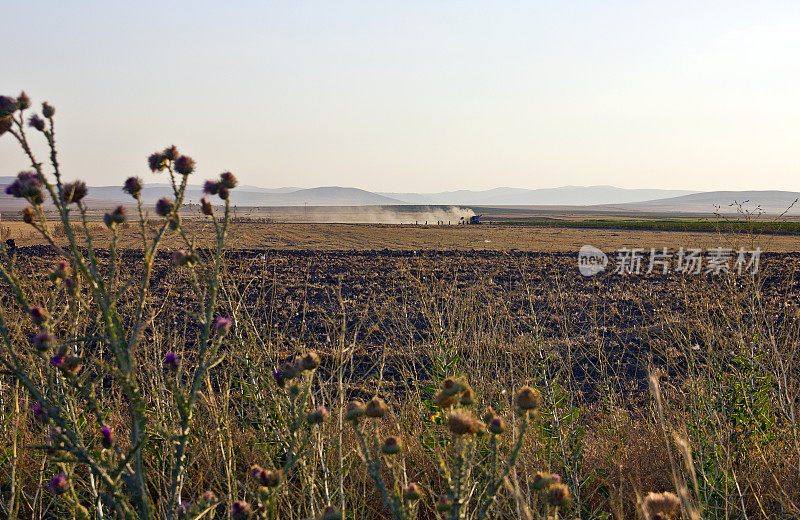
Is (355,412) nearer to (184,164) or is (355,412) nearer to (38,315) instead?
(38,315)

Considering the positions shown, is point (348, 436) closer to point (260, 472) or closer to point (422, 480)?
point (422, 480)

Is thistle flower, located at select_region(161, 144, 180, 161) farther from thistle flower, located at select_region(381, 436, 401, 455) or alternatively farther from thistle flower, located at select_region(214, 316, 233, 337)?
thistle flower, located at select_region(381, 436, 401, 455)

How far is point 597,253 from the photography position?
2025 cm

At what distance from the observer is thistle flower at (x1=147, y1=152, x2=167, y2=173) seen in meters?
1.61

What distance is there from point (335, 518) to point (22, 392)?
3395 mm

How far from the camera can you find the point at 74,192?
54.9 inches

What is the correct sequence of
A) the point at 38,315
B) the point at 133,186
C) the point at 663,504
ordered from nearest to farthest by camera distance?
the point at 663,504, the point at 38,315, the point at 133,186

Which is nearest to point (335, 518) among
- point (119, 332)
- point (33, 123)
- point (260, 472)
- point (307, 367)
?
point (260, 472)

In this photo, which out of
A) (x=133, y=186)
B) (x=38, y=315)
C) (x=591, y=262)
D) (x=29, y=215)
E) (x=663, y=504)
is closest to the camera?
(x=663, y=504)

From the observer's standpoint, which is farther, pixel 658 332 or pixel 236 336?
pixel 658 332

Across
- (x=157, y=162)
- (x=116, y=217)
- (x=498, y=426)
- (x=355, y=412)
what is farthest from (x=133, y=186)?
(x=498, y=426)

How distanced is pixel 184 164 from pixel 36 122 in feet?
1.19

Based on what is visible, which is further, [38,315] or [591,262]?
[591,262]

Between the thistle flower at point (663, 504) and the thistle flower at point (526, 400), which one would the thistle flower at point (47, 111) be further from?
the thistle flower at point (663, 504)
